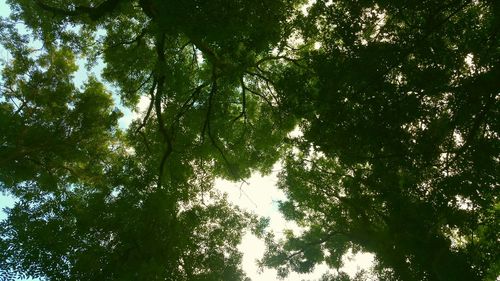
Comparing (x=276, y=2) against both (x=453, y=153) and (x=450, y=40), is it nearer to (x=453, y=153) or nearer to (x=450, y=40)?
(x=450, y=40)

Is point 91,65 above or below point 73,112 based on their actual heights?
above

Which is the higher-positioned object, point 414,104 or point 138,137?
point 138,137

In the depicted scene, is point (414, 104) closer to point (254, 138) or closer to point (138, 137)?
point (254, 138)

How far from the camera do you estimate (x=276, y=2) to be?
7578mm

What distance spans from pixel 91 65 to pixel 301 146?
1049cm

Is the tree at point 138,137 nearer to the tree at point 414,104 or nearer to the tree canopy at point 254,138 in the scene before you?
the tree canopy at point 254,138

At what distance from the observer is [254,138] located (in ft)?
45.1

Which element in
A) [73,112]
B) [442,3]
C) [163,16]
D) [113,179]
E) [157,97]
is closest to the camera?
[442,3]

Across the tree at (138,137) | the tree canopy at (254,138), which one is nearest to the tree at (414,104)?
the tree canopy at (254,138)

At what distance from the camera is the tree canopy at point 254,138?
617cm

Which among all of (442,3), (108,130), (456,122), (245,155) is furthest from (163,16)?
(108,130)

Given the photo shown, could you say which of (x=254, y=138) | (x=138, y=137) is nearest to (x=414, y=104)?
(x=254, y=138)

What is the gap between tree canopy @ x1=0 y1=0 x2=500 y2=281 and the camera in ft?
20.2

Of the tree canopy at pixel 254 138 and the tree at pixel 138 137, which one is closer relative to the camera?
the tree canopy at pixel 254 138
